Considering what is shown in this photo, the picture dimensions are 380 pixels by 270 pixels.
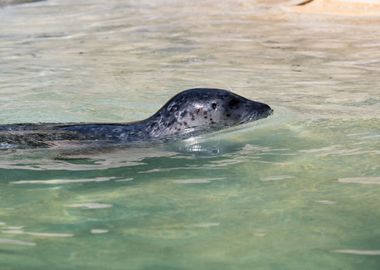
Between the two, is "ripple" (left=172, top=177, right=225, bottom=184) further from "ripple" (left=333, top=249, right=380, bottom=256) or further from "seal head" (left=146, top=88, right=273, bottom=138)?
"seal head" (left=146, top=88, right=273, bottom=138)

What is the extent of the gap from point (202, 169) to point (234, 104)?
207cm

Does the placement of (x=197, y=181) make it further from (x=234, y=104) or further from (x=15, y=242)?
(x=234, y=104)

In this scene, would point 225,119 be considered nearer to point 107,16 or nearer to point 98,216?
point 98,216

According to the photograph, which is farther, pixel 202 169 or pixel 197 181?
pixel 202 169

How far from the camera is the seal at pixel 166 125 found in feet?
20.8

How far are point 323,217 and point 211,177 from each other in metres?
1.07

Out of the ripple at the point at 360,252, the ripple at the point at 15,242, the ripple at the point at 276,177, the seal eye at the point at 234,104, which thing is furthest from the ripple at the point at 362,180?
the seal eye at the point at 234,104

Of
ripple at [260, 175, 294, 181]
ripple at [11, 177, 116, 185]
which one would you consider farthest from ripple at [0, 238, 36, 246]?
ripple at [260, 175, 294, 181]

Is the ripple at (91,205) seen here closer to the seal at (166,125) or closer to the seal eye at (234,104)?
the seal at (166,125)

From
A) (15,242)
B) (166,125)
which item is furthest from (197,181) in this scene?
(166,125)

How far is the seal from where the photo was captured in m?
6.34

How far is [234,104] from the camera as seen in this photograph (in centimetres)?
737

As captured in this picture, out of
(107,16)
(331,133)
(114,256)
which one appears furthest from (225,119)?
(107,16)

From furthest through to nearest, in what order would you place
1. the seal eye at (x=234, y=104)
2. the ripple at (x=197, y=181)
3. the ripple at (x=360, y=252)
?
the seal eye at (x=234, y=104), the ripple at (x=197, y=181), the ripple at (x=360, y=252)
